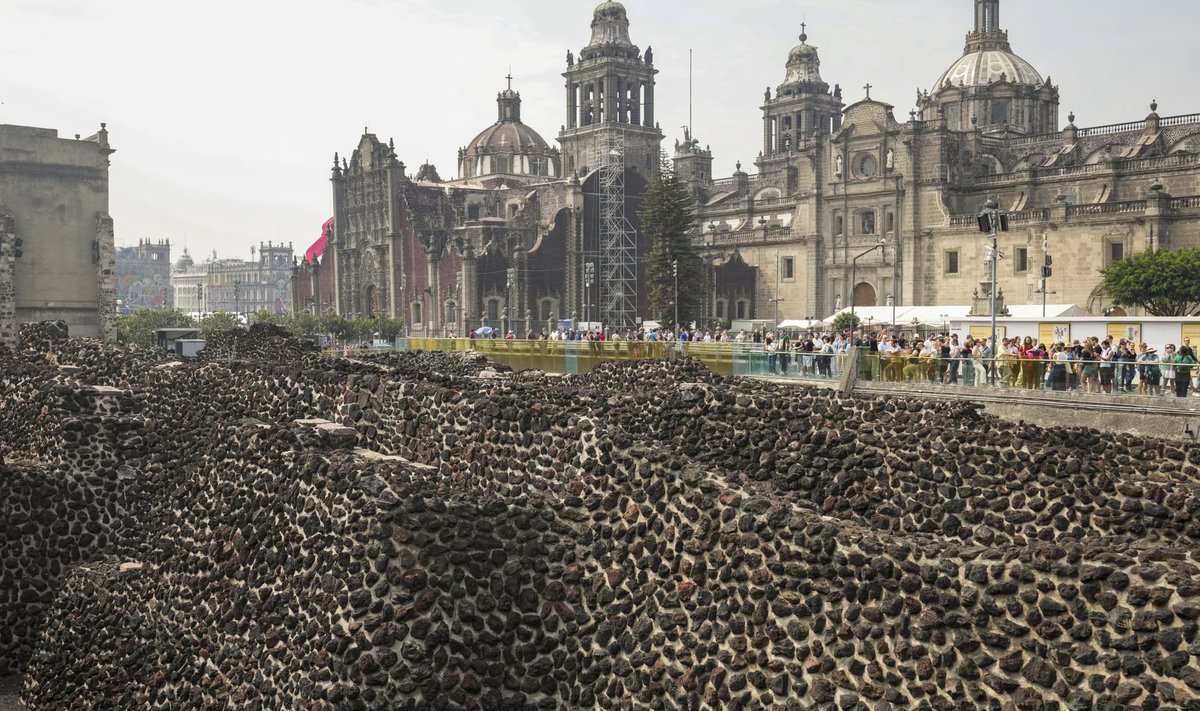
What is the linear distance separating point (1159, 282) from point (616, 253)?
37.7 m

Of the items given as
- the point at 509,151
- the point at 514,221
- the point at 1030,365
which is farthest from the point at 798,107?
the point at 1030,365

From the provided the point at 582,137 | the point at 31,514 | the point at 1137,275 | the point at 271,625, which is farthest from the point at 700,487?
the point at 582,137

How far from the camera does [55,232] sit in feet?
193

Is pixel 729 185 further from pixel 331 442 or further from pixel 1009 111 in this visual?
pixel 331 442

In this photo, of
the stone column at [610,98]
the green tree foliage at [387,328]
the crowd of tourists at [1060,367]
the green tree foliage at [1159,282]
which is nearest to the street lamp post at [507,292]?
the green tree foliage at [387,328]

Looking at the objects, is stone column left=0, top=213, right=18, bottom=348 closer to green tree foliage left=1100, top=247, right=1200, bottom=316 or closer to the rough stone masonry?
the rough stone masonry

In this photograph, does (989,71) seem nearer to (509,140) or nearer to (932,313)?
(932,313)

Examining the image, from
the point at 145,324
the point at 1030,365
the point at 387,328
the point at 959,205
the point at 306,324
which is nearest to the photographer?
the point at 1030,365

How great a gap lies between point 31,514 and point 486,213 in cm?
7456

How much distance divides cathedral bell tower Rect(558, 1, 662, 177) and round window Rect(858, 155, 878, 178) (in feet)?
80.6

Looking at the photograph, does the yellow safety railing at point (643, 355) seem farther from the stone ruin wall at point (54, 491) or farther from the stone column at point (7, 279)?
the stone column at point (7, 279)

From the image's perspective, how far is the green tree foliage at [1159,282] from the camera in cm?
5097

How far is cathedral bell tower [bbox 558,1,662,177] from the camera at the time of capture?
309ft

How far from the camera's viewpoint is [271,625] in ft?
39.7
